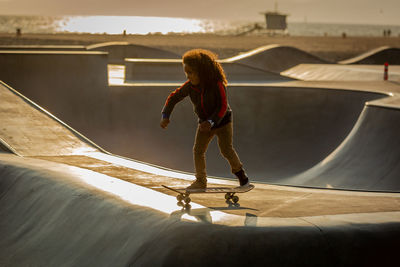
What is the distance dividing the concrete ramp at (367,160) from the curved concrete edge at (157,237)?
19.5ft

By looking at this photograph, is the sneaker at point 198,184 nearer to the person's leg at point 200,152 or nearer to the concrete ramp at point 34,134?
the person's leg at point 200,152

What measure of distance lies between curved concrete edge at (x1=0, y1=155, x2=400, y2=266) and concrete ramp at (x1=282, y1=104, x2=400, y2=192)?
5.94 meters

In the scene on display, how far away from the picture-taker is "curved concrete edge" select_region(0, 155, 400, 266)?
16.1 ft

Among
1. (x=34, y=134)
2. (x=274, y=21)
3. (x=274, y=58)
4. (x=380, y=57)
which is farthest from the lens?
(x=274, y=21)

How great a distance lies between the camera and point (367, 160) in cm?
1218

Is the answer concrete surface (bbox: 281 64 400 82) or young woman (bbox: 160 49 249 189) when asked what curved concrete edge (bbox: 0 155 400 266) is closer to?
young woman (bbox: 160 49 249 189)

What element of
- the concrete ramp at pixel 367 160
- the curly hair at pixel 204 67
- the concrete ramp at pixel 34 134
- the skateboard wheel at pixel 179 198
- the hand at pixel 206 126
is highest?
the curly hair at pixel 204 67

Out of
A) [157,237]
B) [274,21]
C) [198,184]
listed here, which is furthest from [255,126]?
[274,21]

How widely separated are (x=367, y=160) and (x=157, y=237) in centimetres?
816

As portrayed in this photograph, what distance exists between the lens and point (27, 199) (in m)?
6.75

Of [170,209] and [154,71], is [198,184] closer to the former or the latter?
[170,209]

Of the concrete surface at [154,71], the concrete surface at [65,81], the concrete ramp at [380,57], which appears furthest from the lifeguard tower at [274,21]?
the concrete surface at [65,81]

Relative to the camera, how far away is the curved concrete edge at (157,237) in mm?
4906

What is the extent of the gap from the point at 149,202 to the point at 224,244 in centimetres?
109
